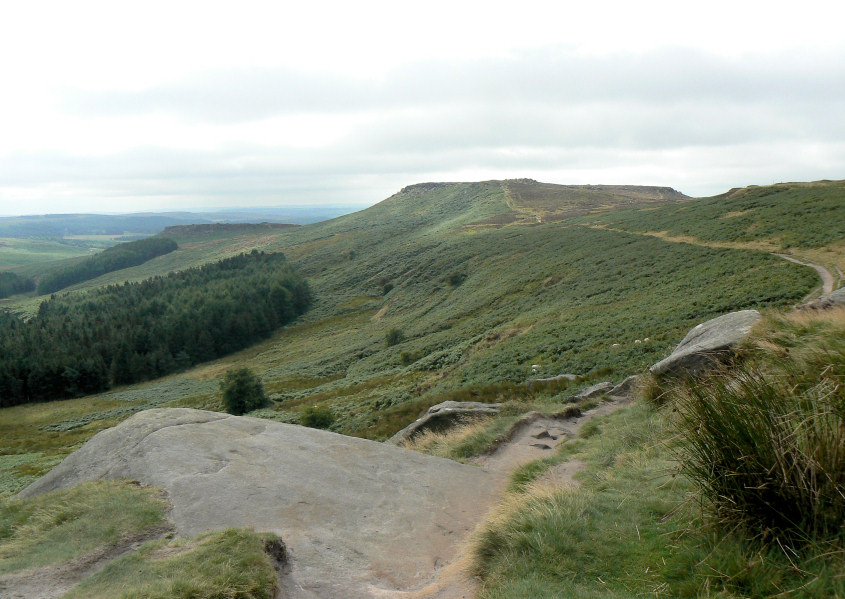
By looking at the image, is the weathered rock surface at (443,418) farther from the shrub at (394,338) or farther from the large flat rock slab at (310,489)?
the shrub at (394,338)

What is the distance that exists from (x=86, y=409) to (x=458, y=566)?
73.4m

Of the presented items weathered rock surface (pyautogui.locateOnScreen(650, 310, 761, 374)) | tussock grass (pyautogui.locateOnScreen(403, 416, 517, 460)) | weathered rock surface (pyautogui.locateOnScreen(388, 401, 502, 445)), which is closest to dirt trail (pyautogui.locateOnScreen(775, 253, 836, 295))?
weathered rock surface (pyautogui.locateOnScreen(650, 310, 761, 374))

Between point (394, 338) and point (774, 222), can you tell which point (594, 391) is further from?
point (394, 338)

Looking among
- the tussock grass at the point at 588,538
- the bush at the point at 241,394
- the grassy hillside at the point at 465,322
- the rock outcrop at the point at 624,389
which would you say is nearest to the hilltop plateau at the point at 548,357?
the tussock grass at the point at 588,538

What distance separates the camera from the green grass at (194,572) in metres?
4.51

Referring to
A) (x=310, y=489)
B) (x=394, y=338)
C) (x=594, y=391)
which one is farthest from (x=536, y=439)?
(x=394, y=338)

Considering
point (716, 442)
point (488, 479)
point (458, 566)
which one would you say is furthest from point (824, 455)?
point (488, 479)

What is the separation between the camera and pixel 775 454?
3.74 m

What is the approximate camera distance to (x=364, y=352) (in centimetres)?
5306

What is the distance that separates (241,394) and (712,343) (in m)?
38.5

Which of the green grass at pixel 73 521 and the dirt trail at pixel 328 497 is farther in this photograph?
the green grass at pixel 73 521

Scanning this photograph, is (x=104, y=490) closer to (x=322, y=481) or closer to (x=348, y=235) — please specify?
(x=322, y=481)

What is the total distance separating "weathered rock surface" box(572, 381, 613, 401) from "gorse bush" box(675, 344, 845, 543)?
998 centimetres

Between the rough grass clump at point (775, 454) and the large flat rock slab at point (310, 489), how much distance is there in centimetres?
358
